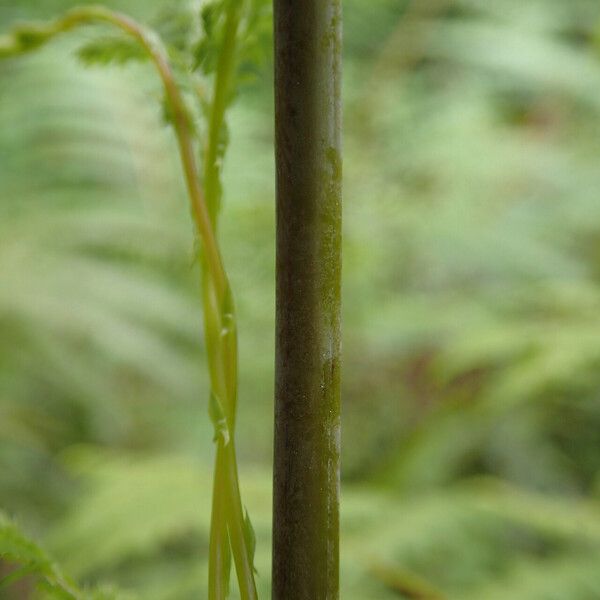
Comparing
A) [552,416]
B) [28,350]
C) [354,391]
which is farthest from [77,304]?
[552,416]

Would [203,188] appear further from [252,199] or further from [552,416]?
[552,416]

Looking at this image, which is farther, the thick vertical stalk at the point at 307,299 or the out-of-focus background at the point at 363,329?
the out-of-focus background at the point at 363,329

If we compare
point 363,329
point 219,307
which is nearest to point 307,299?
point 219,307

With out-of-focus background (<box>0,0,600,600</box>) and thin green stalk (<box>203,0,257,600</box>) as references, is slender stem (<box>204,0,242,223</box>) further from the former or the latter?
out-of-focus background (<box>0,0,600,600</box>)

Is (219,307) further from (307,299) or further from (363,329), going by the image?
(363,329)

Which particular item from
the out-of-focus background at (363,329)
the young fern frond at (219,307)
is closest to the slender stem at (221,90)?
the young fern frond at (219,307)

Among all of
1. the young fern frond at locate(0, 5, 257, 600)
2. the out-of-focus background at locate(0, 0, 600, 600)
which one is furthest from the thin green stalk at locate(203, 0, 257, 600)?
the out-of-focus background at locate(0, 0, 600, 600)

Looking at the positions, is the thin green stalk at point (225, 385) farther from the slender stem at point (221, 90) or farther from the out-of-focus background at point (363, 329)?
the out-of-focus background at point (363, 329)
